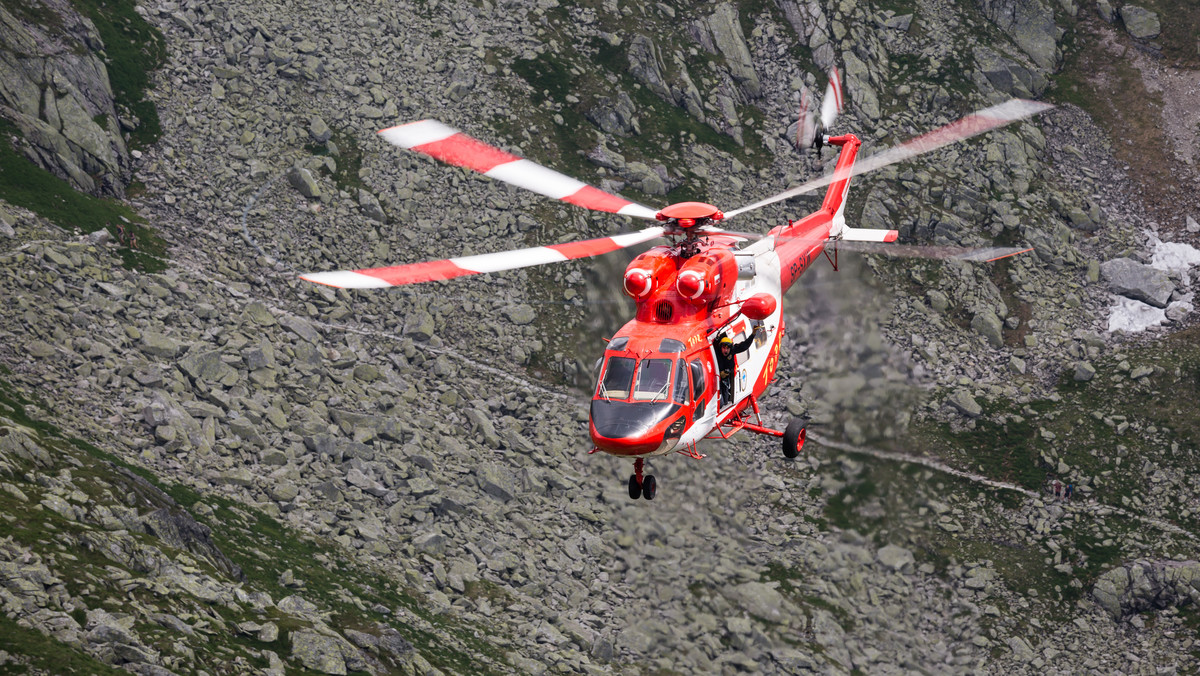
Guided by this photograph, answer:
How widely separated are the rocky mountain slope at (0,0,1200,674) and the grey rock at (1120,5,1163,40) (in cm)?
265

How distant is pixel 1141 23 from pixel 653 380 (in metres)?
58.8

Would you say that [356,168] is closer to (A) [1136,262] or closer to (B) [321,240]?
(B) [321,240]

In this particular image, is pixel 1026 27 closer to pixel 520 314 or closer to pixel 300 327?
pixel 520 314

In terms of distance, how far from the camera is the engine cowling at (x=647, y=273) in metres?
26.4

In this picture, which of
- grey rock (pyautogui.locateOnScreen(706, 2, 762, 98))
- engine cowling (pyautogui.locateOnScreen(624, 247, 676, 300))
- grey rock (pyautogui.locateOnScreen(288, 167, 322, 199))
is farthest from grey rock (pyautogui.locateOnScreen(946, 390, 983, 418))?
grey rock (pyautogui.locateOnScreen(288, 167, 322, 199))

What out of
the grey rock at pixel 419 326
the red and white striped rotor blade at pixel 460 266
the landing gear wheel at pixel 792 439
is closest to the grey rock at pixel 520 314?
the grey rock at pixel 419 326

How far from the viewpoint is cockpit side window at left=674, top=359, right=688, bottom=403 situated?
24.7 meters

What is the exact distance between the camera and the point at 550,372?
158ft

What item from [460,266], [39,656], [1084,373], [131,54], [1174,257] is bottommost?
[39,656]

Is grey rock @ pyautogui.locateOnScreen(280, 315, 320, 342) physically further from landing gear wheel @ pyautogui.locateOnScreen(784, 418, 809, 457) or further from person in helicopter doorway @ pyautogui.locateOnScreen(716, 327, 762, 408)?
landing gear wheel @ pyautogui.locateOnScreen(784, 418, 809, 457)

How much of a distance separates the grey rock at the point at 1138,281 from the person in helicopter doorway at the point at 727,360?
3920 centimetres

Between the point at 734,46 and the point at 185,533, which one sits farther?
the point at 734,46

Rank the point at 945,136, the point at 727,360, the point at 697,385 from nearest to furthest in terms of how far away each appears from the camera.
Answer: the point at 697,385 < the point at 727,360 < the point at 945,136

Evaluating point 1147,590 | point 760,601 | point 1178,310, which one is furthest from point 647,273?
point 1178,310
